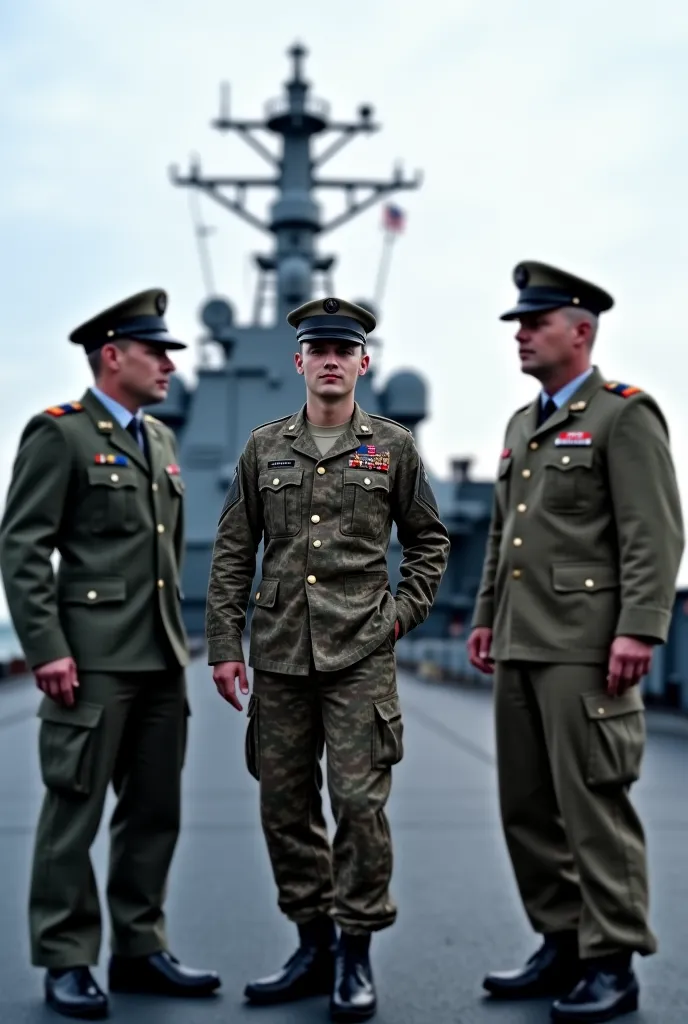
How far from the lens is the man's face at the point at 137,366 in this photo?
3.36 m

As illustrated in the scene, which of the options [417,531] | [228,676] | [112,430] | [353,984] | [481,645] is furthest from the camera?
[481,645]

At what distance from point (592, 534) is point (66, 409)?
4.49 feet

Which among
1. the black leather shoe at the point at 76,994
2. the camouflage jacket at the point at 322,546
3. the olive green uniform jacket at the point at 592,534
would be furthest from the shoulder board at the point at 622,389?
the black leather shoe at the point at 76,994

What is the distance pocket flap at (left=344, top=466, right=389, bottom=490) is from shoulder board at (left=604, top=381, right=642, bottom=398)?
0.64 m

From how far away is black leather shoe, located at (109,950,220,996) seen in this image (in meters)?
3.12

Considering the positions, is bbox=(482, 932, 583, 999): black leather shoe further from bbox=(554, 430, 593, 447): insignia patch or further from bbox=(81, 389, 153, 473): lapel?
bbox=(81, 389, 153, 473): lapel

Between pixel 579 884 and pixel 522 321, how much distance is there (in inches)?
55.9

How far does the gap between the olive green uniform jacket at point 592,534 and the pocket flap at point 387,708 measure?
38 cm

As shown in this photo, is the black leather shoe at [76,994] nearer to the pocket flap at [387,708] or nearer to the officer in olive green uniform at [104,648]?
the officer in olive green uniform at [104,648]

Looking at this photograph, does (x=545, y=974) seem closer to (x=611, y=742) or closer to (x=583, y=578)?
(x=611, y=742)

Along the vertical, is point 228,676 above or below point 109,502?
below

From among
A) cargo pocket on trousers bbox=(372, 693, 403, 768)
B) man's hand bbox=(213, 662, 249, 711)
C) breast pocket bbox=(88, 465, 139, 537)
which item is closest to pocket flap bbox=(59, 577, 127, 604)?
breast pocket bbox=(88, 465, 139, 537)

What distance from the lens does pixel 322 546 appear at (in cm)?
301

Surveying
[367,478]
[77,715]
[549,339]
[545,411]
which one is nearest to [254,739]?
[77,715]
